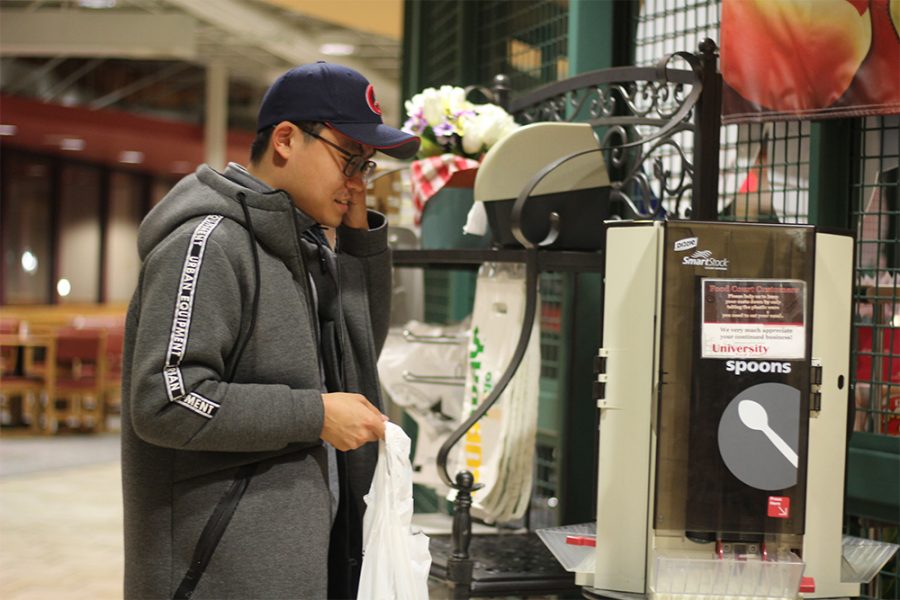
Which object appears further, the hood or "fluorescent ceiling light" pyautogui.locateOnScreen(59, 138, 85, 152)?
"fluorescent ceiling light" pyautogui.locateOnScreen(59, 138, 85, 152)

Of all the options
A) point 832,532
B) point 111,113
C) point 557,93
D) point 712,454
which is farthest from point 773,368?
point 111,113

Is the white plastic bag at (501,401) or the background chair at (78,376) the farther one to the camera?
the background chair at (78,376)

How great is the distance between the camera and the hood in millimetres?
1762

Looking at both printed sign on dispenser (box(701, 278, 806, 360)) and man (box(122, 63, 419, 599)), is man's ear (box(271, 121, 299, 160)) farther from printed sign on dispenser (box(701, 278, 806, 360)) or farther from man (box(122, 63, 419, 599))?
printed sign on dispenser (box(701, 278, 806, 360))

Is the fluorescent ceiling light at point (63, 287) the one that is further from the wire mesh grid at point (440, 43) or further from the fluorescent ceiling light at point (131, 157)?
the wire mesh grid at point (440, 43)

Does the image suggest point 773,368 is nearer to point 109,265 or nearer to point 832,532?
point 832,532

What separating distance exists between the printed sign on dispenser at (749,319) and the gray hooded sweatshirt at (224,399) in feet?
2.44

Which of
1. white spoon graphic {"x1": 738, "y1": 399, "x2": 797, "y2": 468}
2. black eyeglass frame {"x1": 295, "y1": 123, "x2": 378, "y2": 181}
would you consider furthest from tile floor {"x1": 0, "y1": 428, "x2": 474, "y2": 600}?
black eyeglass frame {"x1": 295, "y1": 123, "x2": 378, "y2": 181}

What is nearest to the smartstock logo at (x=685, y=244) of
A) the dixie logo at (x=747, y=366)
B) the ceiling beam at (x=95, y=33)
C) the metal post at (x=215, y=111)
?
the dixie logo at (x=747, y=366)

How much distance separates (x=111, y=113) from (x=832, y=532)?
1465 centimetres

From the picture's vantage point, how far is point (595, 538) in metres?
2.34

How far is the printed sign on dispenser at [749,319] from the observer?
6.74 ft

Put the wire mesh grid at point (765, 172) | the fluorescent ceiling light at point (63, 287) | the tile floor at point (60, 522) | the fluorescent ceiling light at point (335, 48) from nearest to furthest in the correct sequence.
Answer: the wire mesh grid at point (765, 172)
the tile floor at point (60, 522)
the fluorescent ceiling light at point (335, 48)
the fluorescent ceiling light at point (63, 287)

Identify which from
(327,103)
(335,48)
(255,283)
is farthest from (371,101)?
(335,48)
